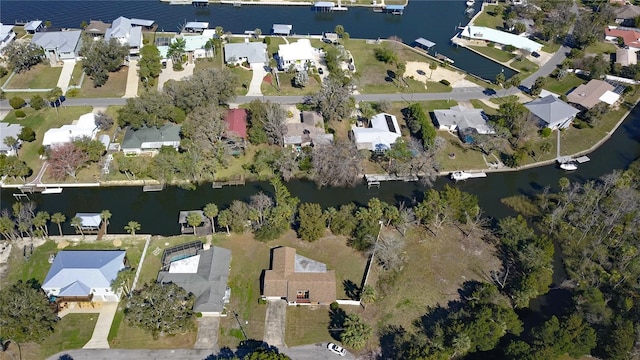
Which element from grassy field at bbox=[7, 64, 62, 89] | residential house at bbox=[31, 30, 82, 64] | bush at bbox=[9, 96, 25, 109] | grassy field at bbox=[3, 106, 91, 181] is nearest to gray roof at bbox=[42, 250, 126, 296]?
grassy field at bbox=[3, 106, 91, 181]

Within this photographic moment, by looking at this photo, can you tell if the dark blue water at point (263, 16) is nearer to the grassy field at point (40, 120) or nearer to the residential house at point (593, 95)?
the residential house at point (593, 95)

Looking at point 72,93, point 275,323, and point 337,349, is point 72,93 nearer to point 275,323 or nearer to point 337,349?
point 275,323

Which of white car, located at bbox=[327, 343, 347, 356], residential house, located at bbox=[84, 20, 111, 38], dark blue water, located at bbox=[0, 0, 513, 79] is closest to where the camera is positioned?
white car, located at bbox=[327, 343, 347, 356]

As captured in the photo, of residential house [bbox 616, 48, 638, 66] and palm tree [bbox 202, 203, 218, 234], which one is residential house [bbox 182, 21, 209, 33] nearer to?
palm tree [bbox 202, 203, 218, 234]

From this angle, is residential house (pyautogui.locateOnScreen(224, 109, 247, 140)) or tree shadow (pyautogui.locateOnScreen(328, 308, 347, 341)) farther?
residential house (pyautogui.locateOnScreen(224, 109, 247, 140))

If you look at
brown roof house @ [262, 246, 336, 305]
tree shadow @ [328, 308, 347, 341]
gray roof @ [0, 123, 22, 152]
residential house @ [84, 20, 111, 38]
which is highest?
residential house @ [84, 20, 111, 38]

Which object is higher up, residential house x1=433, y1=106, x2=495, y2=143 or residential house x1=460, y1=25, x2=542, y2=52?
residential house x1=460, y1=25, x2=542, y2=52

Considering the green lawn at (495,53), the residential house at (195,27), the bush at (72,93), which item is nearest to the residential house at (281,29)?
the residential house at (195,27)

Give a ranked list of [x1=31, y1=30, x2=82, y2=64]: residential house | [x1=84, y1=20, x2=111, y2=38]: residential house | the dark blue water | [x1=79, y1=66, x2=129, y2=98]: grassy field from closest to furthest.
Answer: [x1=79, y1=66, x2=129, y2=98]: grassy field, [x1=31, y1=30, x2=82, y2=64]: residential house, [x1=84, y1=20, x2=111, y2=38]: residential house, the dark blue water
